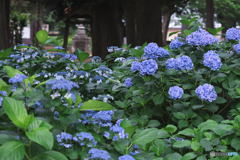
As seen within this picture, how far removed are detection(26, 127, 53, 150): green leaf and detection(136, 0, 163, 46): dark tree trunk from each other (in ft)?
25.6

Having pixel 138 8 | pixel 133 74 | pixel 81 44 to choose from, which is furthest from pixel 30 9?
pixel 133 74

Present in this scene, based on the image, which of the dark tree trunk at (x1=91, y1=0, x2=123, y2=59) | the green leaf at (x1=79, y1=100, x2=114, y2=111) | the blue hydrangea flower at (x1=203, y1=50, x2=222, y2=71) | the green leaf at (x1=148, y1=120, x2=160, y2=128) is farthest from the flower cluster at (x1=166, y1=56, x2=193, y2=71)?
the dark tree trunk at (x1=91, y1=0, x2=123, y2=59)

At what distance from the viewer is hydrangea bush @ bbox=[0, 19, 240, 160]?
1637 millimetres

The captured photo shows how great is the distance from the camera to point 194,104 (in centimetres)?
296

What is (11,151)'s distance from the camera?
56.0 inches

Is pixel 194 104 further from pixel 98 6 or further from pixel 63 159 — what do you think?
pixel 98 6

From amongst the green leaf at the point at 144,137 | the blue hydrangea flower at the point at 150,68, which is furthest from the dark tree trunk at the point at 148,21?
the green leaf at the point at 144,137

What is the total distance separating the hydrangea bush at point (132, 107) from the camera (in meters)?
1.64

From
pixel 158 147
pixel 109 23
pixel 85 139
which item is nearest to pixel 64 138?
pixel 85 139

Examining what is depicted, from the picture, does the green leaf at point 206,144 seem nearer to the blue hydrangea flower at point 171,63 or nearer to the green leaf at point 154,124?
the green leaf at point 154,124

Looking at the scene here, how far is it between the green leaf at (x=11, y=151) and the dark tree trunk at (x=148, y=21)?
7861 mm

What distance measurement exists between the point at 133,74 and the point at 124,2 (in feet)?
30.1

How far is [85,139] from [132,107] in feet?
5.16

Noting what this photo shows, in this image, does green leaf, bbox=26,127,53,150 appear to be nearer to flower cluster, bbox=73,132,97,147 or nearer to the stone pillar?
flower cluster, bbox=73,132,97,147
